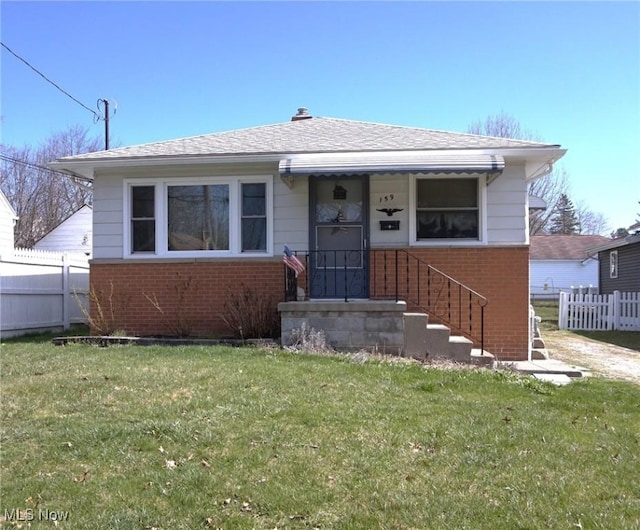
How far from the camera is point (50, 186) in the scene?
33281mm

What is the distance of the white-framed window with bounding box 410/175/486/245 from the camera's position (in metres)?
9.52

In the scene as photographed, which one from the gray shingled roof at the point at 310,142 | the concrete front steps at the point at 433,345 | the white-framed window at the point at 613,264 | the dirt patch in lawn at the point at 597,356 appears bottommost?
the dirt patch in lawn at the point at 597,356

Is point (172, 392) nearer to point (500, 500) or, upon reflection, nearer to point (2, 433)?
point (2, 433)

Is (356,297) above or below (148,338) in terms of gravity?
above

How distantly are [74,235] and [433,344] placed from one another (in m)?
22.9

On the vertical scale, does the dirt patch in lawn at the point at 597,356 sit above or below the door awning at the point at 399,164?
below

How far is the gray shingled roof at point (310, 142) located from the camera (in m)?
9.57

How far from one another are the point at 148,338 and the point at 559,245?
1416 inches

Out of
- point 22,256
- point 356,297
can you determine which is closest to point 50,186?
point 22,256

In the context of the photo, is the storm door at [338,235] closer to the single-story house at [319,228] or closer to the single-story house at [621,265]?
the single-story house at [319,228]

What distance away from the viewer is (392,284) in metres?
9.54

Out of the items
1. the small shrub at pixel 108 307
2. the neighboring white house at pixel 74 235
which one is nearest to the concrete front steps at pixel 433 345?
the small shrub at pixel 108 307

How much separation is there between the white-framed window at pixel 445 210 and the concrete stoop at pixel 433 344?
1752mm

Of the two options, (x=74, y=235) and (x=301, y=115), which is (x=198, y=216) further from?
(x=74, y=235)
